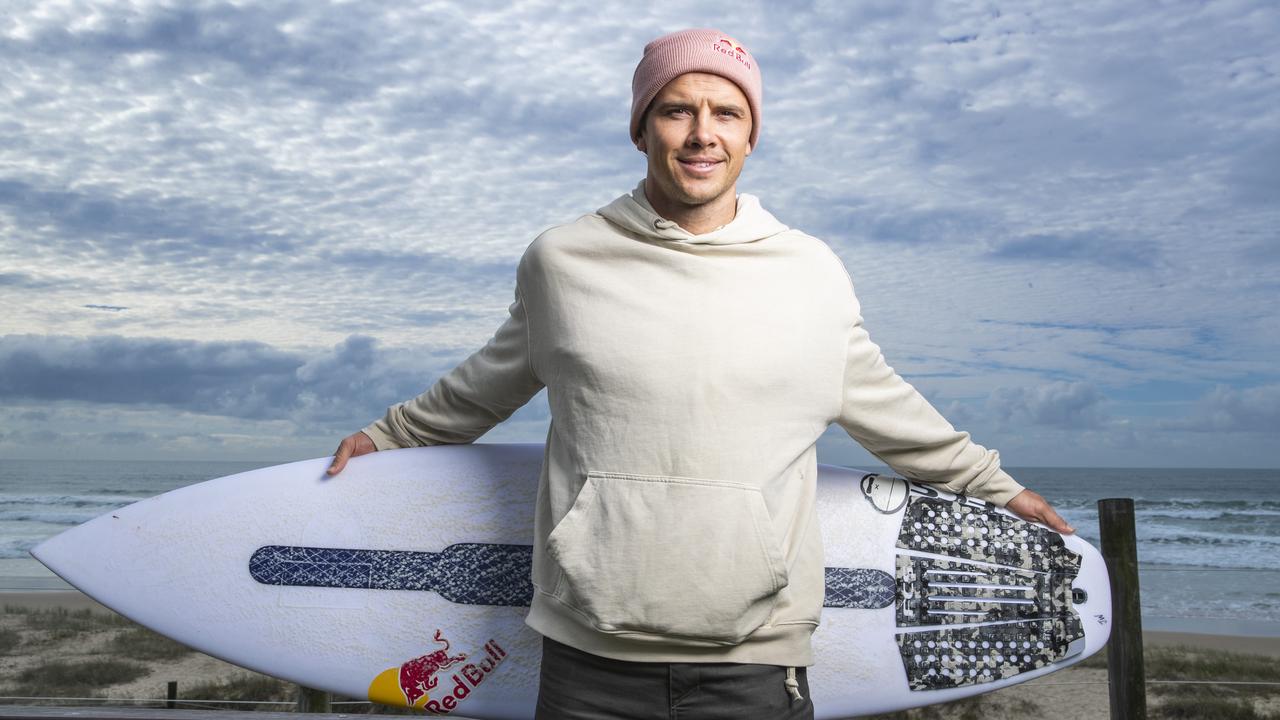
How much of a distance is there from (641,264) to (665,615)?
56 cm

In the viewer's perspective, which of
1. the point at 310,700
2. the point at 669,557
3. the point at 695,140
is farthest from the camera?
the point at 310,700

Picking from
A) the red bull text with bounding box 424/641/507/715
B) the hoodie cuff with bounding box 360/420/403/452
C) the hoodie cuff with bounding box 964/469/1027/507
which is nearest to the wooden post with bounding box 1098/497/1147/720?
the hoodie cuff with bounding box 964/469/1027/507

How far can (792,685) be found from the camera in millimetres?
1557

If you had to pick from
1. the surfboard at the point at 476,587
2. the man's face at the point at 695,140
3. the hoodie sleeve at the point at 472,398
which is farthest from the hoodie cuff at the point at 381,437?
the man's face at the point at 695,140

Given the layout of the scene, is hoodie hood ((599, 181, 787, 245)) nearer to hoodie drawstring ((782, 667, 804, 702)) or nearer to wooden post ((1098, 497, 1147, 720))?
hoodie drawstring ((782, 667, 804, 702))

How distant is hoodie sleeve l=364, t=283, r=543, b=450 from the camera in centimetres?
180

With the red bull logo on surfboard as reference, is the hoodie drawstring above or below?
above

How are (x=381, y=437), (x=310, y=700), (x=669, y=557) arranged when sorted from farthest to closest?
(x=310, y=700) < (x=381, y=437) < (x=669, y=557)

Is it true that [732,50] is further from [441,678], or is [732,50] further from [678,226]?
[441,678]

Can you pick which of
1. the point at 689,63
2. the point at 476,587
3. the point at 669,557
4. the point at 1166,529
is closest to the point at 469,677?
the point at 476,587

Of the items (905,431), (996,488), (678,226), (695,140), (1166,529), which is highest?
(695,140)

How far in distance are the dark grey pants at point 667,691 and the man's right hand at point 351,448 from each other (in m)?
0.95

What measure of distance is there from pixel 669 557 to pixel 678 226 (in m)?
0.54

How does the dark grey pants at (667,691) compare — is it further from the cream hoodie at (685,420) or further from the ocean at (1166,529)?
the ocean at (1166,529)
